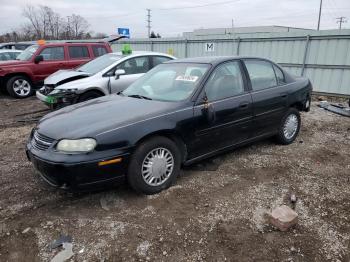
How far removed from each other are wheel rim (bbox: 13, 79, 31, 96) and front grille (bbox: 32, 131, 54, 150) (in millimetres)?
7461

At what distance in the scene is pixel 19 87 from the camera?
10047mm

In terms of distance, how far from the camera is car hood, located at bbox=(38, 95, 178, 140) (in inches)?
128

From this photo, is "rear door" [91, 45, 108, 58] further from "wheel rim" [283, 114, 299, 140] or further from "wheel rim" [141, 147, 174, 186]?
"wheel rim" [141, 147, 174, 186]

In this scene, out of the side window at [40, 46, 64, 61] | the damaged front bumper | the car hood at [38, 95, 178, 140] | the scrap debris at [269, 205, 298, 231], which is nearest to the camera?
the scrap debris at [269, 205, 298, 231]

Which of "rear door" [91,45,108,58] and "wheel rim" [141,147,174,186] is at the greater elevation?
"rear door" [91,45,108,58]

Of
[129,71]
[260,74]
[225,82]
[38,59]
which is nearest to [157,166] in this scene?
[225,82]

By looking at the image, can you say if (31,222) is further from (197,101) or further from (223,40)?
(223,40)

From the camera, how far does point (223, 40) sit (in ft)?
41.3

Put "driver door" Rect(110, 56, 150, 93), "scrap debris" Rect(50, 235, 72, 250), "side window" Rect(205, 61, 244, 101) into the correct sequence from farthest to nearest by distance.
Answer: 1. "driver door" Rect(110, 56, 150, 93)
2. "side window" Rect(205, 61, 244, 101)
3. "scrap debris" Rect(50, 235, 72, 250)

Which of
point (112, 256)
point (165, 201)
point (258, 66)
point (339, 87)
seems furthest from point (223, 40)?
point (112, 256)

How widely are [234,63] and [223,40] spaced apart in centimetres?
870

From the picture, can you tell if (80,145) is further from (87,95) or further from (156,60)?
(156,60)

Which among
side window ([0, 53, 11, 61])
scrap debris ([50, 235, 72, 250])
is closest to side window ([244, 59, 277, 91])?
scrap debris ([50, 235, 72, 250])

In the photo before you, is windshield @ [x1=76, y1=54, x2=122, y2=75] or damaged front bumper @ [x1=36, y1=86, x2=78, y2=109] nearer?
damaged front bumper @ [x1=36, y1=86, x2=78, y2=109]
